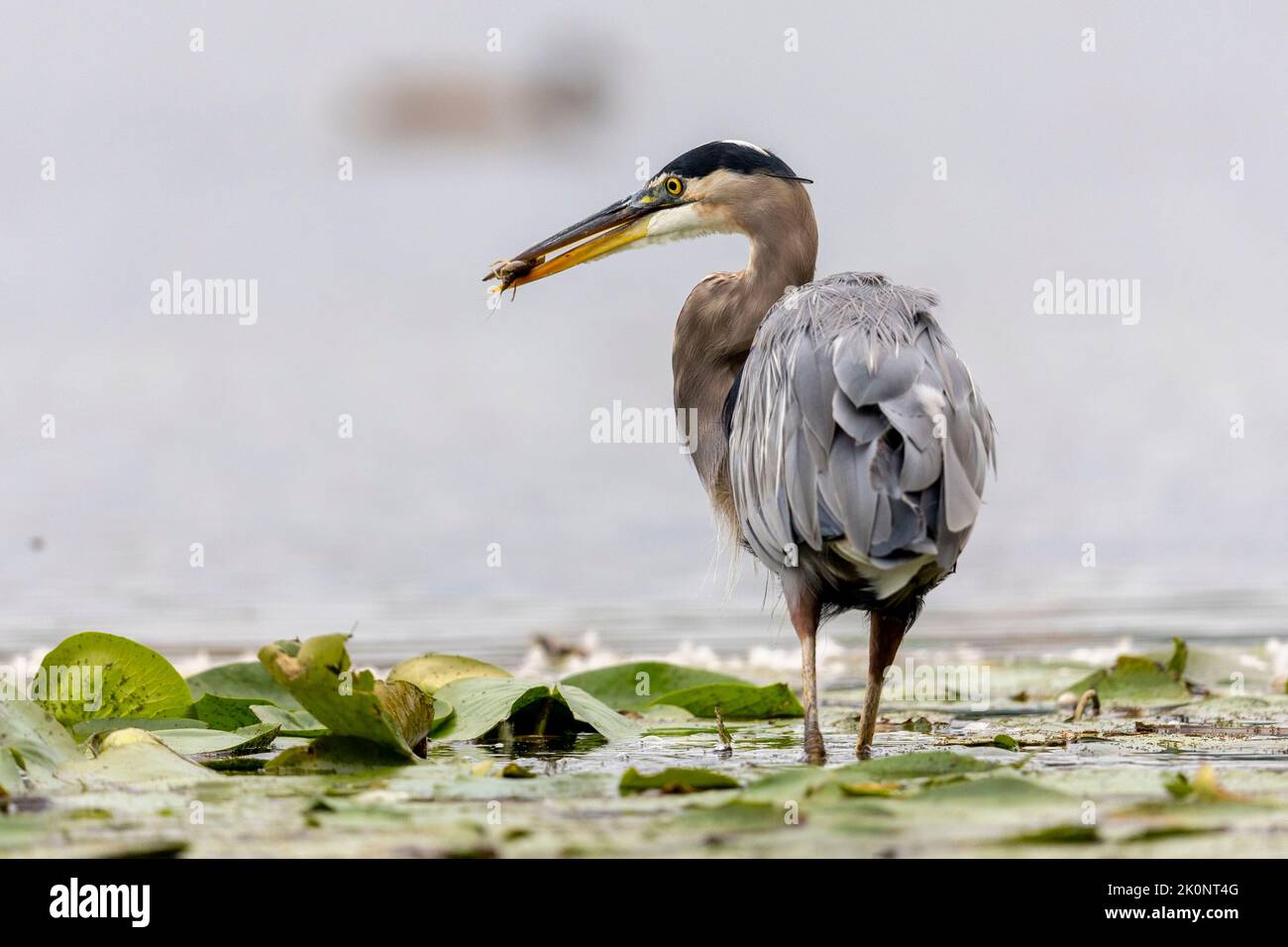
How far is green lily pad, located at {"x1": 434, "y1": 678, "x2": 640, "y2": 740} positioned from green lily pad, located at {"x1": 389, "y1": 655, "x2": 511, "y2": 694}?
253 millimetres

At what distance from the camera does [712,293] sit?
23.0 feet

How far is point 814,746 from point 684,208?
2828 millimetres

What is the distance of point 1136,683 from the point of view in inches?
282

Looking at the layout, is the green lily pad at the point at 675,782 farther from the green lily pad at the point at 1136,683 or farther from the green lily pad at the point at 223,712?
the green lily pad at the point at 1136,683

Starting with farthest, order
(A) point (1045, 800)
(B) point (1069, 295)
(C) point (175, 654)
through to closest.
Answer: (B) point (1069, 295) < (C) point (175, 654) < (A) point (1045, 800)

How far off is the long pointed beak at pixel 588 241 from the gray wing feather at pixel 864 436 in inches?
64.4

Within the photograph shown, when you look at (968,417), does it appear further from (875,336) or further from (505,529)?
(505,529)

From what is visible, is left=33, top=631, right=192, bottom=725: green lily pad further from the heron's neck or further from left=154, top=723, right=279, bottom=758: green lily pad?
the heron's neck

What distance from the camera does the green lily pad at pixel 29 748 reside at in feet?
14.2

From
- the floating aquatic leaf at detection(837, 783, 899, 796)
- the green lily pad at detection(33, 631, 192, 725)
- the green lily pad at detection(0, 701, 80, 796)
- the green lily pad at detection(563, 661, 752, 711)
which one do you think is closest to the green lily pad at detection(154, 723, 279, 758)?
the green lily pad at detection(33, 631, 192, 725)

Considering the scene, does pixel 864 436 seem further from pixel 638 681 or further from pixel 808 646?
pixel 638 681

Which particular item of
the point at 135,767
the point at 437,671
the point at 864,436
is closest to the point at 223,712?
the point at 437,671

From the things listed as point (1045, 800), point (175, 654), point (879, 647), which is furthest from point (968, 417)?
point (175, 654)

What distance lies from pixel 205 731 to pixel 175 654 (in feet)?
13.1
